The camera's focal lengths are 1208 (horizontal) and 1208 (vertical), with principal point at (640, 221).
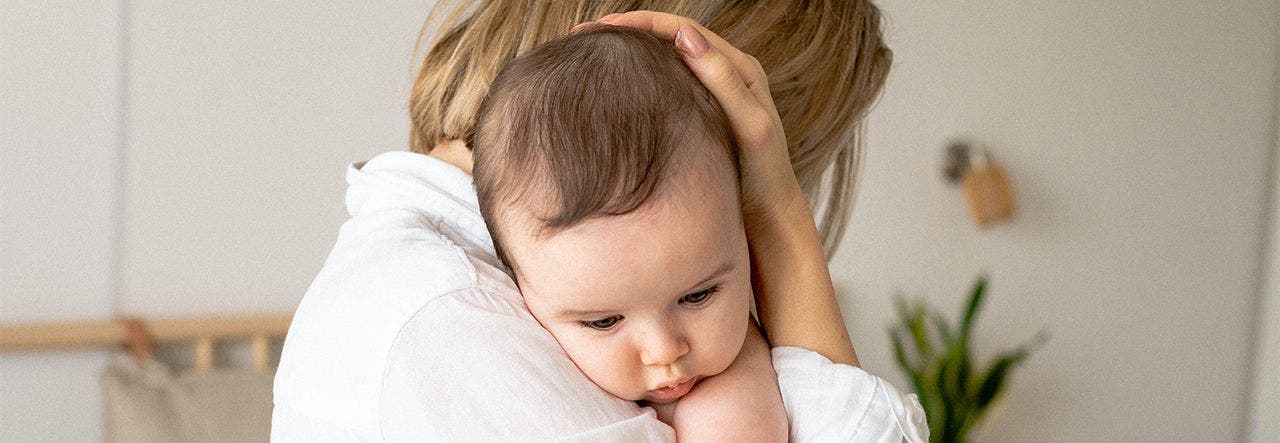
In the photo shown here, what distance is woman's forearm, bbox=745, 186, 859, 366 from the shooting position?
34.5 inches

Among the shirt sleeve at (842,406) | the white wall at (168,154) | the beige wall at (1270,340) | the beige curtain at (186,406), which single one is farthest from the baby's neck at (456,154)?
the beige wall at (1270,340)

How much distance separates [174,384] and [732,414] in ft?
5.25

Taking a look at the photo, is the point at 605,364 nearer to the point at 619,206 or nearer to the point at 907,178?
the point at 619,206

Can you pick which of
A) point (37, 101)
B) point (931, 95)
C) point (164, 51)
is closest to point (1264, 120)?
point (931, 95)

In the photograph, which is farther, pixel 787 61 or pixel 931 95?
pixel 931 95

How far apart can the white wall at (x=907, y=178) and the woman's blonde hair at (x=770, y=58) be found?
1.37 metres

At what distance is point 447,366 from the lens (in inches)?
26.7

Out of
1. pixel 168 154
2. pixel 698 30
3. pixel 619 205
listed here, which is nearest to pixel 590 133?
pixel 619 205

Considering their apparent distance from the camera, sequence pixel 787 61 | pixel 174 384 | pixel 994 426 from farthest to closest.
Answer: pixel 994 426, pixel 174 384, pixel 787 61

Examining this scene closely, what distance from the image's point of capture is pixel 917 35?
116 inches

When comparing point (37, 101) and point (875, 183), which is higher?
point (37, 101)

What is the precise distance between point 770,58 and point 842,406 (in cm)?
34

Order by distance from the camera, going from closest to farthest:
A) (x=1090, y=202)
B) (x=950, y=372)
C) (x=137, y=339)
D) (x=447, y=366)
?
(x=447, y=366) → (x=137, y=339) → (x=950, y=372) → (x=1090, y=202)

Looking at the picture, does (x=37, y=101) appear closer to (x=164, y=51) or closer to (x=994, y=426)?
(x=164, y=51)
